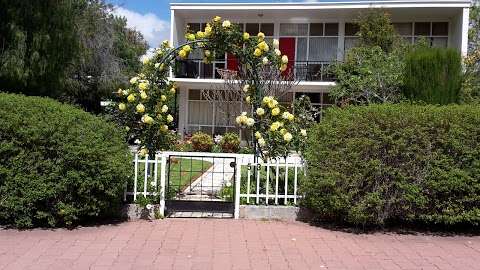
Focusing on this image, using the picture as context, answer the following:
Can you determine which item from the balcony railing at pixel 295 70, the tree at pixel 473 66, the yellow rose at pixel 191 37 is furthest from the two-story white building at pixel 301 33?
the yellow rose at pixel 191 37

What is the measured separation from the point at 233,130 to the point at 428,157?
19118 mm

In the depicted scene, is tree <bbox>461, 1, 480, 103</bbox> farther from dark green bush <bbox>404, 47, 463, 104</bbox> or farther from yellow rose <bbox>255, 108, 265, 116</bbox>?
yellow rose <bbox>255, 108, 265, 116</bbox>

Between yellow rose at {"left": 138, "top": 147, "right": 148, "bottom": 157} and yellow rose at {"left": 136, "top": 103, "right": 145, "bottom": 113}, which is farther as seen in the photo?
yellow rose at {"left": 138, "top": 147, "right": 148, "bottom": 157}

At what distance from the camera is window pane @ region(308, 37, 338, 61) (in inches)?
1017

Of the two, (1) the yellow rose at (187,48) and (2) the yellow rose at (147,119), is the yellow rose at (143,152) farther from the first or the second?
(1) the yellow rose at (187,48)

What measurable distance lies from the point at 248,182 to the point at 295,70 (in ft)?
56.1

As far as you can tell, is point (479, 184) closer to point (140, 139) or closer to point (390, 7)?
point (140, 139)

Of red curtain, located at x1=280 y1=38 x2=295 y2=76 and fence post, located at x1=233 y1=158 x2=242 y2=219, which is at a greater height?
red curtain, located at x1=280 y1=38 x2=295 y2=76

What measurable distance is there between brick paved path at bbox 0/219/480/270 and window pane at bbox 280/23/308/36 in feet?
62.8

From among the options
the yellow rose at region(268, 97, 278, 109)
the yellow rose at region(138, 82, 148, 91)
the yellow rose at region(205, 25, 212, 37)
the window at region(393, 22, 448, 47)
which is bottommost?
the yellow rose at region(268, 97, 278, 109)

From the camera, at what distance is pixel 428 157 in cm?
764

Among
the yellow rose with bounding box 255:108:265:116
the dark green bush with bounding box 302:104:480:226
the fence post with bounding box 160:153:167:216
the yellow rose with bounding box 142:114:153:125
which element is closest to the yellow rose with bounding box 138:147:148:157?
the yellow rose with bounding box 142:114:153:125

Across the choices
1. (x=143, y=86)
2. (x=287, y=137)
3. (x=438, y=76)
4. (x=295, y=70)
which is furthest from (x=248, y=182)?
(x=295, y=70)

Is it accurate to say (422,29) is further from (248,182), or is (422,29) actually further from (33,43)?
(248,182)
